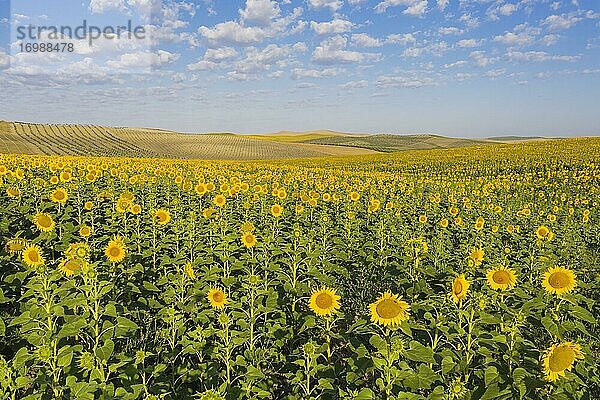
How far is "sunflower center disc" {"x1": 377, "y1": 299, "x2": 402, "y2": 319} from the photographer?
3.02 meters

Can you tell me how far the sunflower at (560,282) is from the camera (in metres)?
3.72

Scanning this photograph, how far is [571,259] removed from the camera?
689cm

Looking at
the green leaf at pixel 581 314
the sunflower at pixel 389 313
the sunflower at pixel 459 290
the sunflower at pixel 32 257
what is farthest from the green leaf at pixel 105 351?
the green leaf at pixel 581 314

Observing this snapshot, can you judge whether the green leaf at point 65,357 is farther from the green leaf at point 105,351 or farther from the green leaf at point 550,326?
the green leaf at point 550,326

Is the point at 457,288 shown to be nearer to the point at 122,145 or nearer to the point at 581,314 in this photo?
the point at 581,314

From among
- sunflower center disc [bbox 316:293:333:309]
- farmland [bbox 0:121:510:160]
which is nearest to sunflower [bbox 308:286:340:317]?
sunflower center disc [bbox 316:293:333:309]

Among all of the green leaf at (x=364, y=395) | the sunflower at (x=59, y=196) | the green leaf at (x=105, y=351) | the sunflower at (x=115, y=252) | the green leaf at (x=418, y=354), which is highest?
the sunflower at (x=59, y=196)

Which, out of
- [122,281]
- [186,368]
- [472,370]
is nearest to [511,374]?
[472,370]

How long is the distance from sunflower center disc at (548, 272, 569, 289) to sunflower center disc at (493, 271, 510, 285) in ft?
1.17

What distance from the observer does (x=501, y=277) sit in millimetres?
3896

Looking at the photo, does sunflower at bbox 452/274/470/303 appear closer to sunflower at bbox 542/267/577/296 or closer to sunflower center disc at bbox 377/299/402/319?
sunflower center disc at bbox 377/299/402/319

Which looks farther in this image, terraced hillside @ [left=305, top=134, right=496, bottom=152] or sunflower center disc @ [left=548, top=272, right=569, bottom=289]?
terraced hillside @ [left=305, top=134, right=496, bottom=152]

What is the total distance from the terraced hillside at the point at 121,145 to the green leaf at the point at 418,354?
50.5 m

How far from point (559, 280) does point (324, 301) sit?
2.03 m
